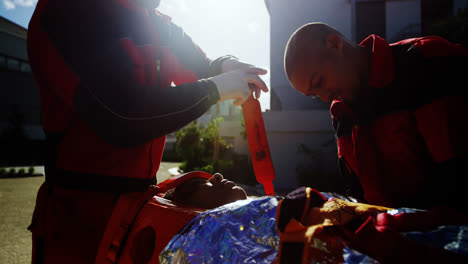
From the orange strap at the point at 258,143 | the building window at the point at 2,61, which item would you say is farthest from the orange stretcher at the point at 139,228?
the building window at the point at 2,61

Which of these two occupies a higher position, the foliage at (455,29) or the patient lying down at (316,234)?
the foliage at (455,29)

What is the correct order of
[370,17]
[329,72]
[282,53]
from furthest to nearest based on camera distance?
[282,53]
[370,17]
[329,72]

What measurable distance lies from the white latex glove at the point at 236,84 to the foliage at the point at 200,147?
30.0 feet

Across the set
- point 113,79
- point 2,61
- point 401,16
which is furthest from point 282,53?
point 2,61

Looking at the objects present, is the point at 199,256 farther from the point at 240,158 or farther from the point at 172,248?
the point at 240,158

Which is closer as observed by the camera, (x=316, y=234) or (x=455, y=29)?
(x=316, y=234)

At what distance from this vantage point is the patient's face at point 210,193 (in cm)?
136

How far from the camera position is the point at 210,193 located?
1.39 m

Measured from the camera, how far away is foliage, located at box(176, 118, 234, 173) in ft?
36.2

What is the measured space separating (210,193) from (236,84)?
0.58 metres

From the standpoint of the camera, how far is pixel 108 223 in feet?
3.37

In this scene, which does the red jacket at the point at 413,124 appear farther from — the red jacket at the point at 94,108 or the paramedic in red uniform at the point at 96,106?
the red jacket at the point at 94,108

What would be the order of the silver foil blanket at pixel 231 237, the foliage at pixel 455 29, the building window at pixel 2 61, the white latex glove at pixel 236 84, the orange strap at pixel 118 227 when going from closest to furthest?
the silver foil blanket at pixel 231 237, the orange strap at pixel 118 227, the white latex glove at pixel 236 84, the foliage at pixel 455 29, the building window at pixel 2 61

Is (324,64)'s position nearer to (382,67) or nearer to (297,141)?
(382,67)
